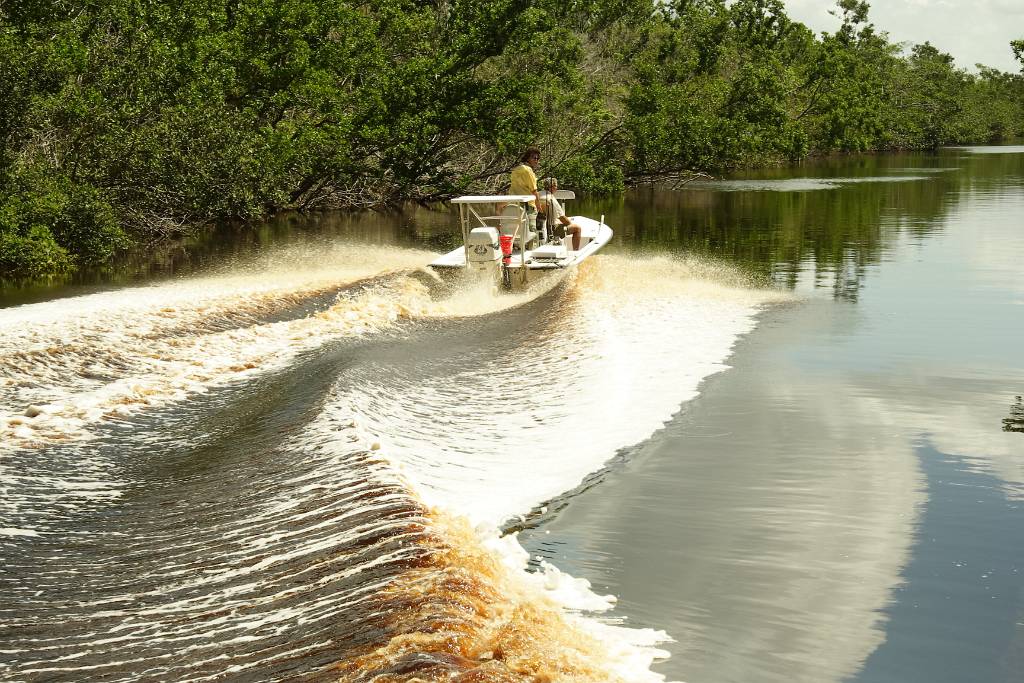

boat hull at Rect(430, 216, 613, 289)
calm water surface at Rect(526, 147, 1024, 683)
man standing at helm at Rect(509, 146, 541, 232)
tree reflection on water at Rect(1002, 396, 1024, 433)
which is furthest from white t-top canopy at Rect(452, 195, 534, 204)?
tree reflection on water at Rect(1002, 396, 1024, 433)

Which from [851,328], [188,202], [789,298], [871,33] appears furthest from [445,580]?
[871,33]

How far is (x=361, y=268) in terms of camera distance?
20.6 metres

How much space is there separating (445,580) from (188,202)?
2044 centimetres

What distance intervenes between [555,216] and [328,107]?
1317 centimetres

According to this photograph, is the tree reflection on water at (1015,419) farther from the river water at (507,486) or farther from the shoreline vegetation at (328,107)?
the shoreline vegetation at (328,107)

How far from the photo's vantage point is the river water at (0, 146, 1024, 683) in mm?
5527

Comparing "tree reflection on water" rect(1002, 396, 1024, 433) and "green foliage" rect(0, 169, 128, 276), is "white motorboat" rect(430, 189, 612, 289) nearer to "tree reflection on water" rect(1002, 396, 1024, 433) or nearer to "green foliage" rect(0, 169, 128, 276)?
"green foliage" rect(0, 169, 128, 276)

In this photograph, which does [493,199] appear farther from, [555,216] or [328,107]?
[328,107]

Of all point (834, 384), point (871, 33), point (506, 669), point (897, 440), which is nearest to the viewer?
point (506, 669)

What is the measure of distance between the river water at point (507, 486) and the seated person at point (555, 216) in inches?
69.1

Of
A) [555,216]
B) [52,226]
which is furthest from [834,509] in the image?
[52,226]

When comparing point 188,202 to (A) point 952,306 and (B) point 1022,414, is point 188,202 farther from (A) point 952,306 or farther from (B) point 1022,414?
(B) point 1022,414

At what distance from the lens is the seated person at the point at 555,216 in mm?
19062

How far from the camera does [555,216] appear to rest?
63.6 feet
